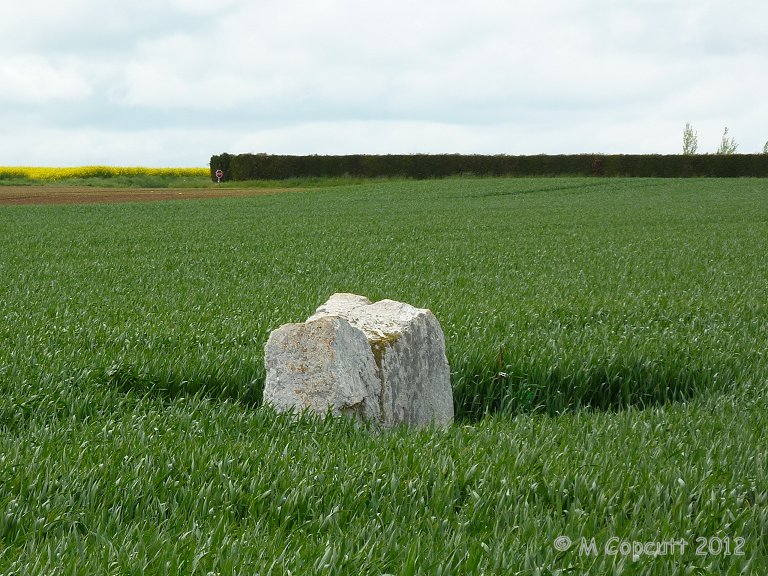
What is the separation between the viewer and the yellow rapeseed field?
69.3 m

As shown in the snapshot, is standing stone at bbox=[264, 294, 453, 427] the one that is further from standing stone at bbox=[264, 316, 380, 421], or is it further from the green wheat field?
the green wheat field

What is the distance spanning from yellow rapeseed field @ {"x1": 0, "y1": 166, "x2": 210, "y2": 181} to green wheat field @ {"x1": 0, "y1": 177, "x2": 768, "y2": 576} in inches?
2474

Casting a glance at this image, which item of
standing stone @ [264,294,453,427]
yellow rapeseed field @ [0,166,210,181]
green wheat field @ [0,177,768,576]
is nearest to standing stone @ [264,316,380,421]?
standing stone @ [264,294,453,427]

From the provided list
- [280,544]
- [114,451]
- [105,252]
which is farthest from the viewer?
[105,252]

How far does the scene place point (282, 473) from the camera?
359 centimetres

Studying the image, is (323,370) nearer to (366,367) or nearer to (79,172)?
(366,367)

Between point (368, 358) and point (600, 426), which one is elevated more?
point (368, 358)

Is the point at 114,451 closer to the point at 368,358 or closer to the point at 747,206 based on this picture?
the point at 368,358

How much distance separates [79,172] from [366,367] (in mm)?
73699

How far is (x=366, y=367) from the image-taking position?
15.5 ft

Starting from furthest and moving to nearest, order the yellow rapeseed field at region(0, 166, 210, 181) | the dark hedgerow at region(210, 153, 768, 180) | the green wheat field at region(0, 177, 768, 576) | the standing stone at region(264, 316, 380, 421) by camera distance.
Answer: the yellow rapeseed field at region(0, 166, 210, 181), the dark hedgerow at region(210, 153, 768, 180), the standing stone at region(264, 316, 380, 421), the green wheat field at region(0, 177, 768, 576)

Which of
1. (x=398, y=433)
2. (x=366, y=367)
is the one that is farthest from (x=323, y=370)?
(x=398, y=433)

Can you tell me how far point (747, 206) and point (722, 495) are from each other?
1146 inches

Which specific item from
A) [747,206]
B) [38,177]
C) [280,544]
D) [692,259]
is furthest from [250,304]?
[38,177]
